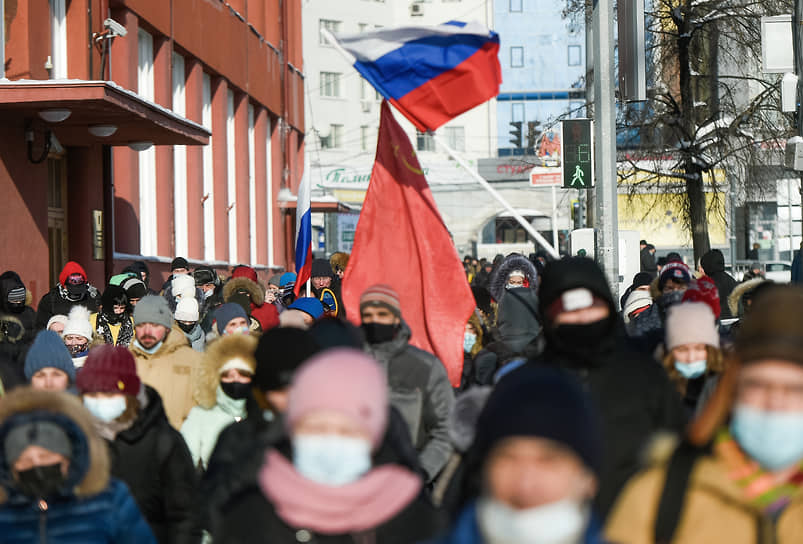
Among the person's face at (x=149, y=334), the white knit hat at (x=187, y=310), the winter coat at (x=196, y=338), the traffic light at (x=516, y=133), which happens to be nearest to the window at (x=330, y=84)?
the traffic light at (x=516, y=133)

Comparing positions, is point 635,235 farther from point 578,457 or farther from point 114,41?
point 578,457

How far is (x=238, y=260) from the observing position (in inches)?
1312

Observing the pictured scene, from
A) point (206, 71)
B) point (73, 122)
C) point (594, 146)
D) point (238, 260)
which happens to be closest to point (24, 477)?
point (594, 146)

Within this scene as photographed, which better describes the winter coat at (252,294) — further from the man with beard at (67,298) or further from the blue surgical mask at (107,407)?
the blue surgical mask at (107,407)

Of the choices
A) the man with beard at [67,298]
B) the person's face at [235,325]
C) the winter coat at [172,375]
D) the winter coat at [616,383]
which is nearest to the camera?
the winter coat at [616,383]

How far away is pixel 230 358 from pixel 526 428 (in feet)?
11.8

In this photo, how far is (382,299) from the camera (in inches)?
263

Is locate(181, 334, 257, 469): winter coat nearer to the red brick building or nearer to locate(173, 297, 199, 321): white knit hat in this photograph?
locate(173, 297, 199, 321): white knit hat

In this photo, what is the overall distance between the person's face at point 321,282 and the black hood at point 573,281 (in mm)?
8787

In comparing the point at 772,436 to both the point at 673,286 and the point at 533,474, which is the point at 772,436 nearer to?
the point at 533,474

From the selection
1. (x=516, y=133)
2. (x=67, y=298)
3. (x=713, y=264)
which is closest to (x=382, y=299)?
(x=67, y=298)

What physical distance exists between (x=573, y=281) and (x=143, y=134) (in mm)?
15820

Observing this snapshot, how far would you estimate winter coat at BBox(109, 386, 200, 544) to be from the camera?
5.76 m

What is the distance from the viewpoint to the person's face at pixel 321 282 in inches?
543
